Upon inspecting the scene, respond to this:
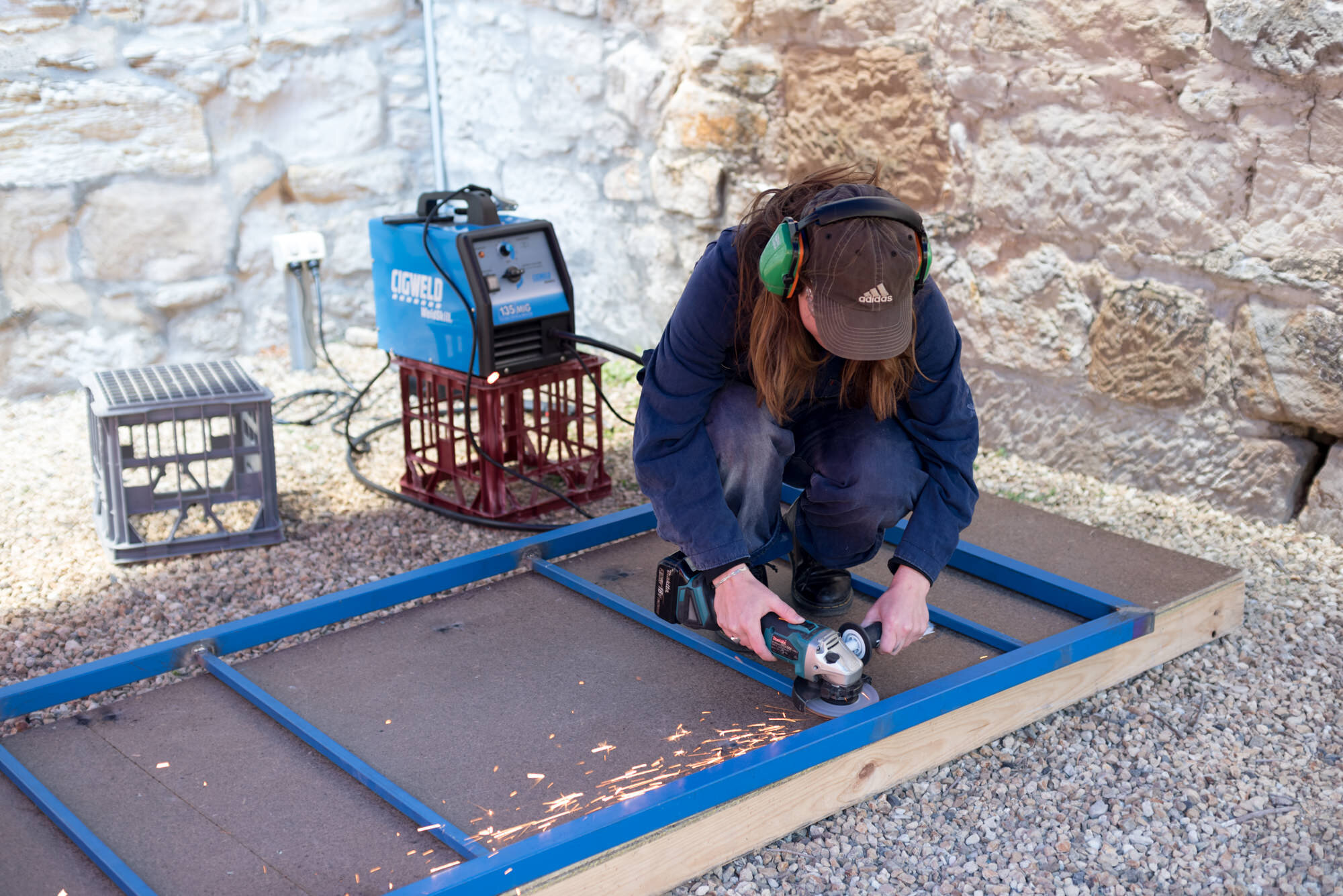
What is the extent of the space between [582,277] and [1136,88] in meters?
2.32

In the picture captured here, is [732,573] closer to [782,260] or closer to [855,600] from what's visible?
[782,260]

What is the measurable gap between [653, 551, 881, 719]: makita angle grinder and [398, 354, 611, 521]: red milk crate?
1146mm

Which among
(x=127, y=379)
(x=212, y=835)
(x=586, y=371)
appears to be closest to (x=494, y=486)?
(x=586, y=371)

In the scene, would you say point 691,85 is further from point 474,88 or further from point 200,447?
point 200,447

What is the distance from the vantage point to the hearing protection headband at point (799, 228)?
1718 mm

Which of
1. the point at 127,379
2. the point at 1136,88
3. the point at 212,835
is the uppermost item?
the point at 1136,88

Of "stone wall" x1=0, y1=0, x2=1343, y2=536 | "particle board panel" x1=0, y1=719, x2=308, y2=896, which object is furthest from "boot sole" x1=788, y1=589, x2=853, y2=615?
"stone wall" x1=0, y1=0, x2=1343, y2=536

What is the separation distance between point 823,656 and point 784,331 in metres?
0.55

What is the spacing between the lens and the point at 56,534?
3184 millimetres

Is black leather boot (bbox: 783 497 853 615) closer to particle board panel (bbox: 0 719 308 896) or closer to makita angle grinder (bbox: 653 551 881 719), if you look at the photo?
makita angle grinder (bbox: 653 551 881 719)

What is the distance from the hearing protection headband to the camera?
5.64 ft

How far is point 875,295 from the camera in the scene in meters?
1.69

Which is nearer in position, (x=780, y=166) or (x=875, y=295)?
(x=875, y=295)

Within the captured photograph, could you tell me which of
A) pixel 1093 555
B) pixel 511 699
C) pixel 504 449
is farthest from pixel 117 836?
pixel 1093 555
